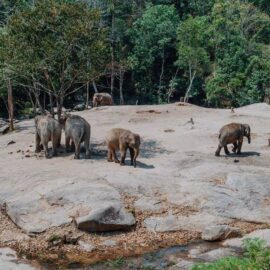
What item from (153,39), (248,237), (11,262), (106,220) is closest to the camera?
(11,262)

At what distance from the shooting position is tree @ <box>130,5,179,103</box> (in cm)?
4934

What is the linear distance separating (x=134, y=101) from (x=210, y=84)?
8716 millimetres

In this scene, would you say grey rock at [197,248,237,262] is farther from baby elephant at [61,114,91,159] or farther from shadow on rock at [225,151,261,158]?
baby elephant at [61,114,91,159]

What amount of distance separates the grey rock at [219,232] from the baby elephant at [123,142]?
4.34m

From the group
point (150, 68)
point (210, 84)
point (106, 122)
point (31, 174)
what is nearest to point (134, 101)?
point (150, 68)

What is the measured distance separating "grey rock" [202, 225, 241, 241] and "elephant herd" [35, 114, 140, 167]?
4365 millimetres

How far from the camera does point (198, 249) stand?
13.5 metres

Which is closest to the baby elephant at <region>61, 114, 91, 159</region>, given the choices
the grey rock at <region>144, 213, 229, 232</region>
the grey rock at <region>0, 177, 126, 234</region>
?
the grey rock at <region>0, 177, 126, 234</region>

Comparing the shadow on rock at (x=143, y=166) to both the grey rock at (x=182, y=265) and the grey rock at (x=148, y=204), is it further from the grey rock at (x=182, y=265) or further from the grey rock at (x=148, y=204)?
the grey rock at (x=182, y=265)

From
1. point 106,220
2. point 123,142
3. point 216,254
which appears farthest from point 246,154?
point 216,254

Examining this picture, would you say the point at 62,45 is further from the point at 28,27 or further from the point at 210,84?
the point at 210,84

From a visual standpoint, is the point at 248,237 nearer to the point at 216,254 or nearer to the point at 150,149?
the point at 216,254

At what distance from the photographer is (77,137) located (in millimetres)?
19547

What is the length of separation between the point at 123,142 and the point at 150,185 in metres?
2.37
